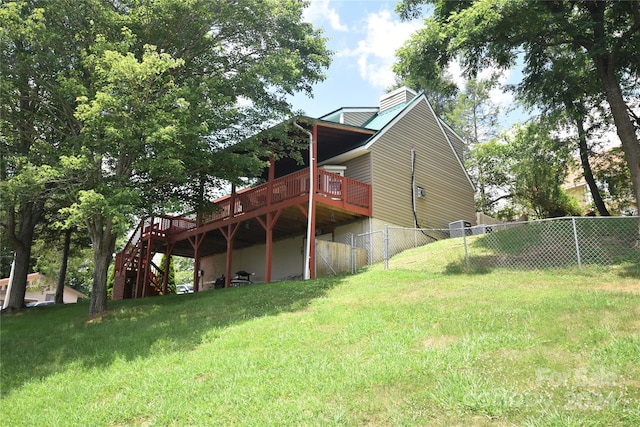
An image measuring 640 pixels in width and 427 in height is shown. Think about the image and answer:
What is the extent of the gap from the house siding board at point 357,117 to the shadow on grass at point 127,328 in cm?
943

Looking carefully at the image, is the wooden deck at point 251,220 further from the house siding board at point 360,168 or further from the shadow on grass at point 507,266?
the shadow on grass at point 507,266

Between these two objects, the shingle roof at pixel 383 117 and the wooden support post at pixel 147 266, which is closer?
the shingle roof at pixel 383 117

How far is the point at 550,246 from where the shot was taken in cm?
1296

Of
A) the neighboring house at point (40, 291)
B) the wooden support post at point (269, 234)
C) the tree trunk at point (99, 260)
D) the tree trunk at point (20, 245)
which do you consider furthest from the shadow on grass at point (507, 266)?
the neighboring house at point (40, 291)

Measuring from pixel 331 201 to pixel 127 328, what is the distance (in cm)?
784

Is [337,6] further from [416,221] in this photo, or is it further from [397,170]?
[416,221]

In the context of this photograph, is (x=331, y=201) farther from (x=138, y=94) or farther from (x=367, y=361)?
(x=367, y=361)

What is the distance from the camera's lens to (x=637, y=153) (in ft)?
44.2

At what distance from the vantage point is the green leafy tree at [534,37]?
13.0m

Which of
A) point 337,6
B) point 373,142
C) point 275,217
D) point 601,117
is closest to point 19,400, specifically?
point 275,217

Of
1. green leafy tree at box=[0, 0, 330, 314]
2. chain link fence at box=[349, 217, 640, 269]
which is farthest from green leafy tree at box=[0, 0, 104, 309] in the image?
chain link fence at box=[349, 217, 640, 269]

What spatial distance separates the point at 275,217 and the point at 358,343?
9.66 m

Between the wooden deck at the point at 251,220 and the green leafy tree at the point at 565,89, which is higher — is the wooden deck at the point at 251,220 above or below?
below

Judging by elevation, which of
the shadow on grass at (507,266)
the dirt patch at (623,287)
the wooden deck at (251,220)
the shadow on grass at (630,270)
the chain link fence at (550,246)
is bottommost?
the dirt patch at (623,287)
